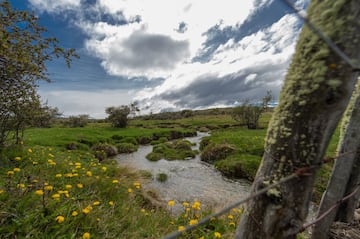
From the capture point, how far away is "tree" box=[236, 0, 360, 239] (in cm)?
114

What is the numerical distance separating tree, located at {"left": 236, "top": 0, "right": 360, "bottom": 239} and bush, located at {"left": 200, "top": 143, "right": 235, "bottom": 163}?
1632cm

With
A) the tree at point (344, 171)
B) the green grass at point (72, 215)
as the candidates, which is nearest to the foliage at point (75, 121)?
the green grass at point (72, 215)

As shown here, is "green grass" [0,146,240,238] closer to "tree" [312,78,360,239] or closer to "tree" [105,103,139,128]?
"tree" [312,78,360,239]

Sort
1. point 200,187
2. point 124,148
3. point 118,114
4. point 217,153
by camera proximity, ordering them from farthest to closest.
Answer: point 118,114
point 124,148
point 217,153
point 200,187

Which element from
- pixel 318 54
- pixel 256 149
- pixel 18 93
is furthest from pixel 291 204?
pixel 256 149

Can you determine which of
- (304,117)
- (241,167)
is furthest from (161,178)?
(304,117)

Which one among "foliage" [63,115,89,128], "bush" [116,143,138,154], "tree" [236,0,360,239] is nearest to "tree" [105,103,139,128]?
"foliage" [63,115,89,128]

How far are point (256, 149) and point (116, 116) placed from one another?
Answer: 34685mm

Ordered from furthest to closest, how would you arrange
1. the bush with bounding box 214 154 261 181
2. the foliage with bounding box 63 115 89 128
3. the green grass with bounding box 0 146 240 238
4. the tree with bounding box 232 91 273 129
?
the foliage with bounding box 63 115 89 128
the tree with bounding box 232 91 273 129
the bush with bounding box 214 154 261 181
the green grass with bounding box 0 146 240 238

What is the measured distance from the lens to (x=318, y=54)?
1192mm

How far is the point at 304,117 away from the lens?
1.30m

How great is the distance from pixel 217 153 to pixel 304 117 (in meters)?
17.3

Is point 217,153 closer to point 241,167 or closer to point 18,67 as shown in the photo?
point 241,167

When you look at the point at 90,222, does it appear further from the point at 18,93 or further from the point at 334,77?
the point at 18,93
